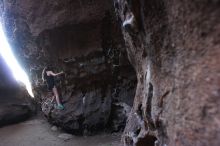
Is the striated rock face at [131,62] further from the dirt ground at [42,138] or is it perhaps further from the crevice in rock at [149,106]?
the dirt ground at [42,138]

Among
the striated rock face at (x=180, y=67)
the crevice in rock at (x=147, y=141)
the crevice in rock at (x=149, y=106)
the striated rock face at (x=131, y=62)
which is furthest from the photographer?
the crevice in rock at (x=147, y=141)

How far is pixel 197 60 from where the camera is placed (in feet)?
8.37

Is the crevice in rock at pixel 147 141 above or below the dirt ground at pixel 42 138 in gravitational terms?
above

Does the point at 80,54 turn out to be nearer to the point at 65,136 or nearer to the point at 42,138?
the point at 65,136

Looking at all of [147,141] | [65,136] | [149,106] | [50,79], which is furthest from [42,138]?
[149,106]

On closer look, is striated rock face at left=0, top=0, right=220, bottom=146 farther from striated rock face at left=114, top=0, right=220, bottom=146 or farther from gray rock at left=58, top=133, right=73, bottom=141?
gray rock at left=58, top=133, right=73, bottom=141

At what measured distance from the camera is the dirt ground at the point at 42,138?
9.44m

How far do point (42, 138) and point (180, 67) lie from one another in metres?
8.04

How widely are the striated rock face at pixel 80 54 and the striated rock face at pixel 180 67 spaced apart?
562cm

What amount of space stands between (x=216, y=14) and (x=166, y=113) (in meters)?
1.30

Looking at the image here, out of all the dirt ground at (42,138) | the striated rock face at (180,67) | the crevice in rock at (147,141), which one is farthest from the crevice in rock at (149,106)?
the dirt ground at (42,138)

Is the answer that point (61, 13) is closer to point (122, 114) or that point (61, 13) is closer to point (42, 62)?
point (42, 62)

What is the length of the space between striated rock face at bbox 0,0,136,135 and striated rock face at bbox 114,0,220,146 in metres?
5.62

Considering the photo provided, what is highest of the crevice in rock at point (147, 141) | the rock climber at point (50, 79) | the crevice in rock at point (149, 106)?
the rock climber at point (50, 79)
